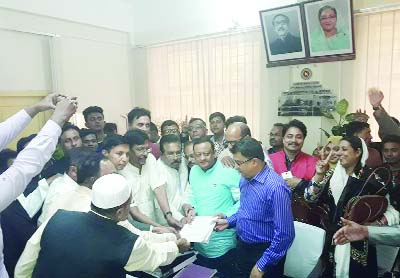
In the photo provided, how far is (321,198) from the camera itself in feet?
6.91

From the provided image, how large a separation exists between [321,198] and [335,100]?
92.9 inches

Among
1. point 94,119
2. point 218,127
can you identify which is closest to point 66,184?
point 94,119

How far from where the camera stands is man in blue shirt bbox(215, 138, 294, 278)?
5.74 ft

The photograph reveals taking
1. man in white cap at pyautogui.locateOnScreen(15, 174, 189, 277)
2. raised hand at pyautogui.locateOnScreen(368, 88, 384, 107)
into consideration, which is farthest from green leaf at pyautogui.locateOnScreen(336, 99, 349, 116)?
man in white cap at pyautogui.locateOnScreen(15, 174, 189, 277)

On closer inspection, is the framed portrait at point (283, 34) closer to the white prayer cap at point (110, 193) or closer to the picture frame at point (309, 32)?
the picture frame at point (309, 32)

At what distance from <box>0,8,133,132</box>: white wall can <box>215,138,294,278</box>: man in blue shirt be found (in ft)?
11.9

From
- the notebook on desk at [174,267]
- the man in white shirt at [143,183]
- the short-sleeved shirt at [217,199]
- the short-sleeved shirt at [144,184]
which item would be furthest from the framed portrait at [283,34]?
the notebook on desk at [174,267]

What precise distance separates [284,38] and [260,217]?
3.06 meters

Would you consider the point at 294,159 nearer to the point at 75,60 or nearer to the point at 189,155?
the point at 189,155

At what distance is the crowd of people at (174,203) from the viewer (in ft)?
4.15

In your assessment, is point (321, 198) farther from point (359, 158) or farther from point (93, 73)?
point (93, 73)

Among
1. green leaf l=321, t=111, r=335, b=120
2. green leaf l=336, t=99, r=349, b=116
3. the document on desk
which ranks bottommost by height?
the document on desk

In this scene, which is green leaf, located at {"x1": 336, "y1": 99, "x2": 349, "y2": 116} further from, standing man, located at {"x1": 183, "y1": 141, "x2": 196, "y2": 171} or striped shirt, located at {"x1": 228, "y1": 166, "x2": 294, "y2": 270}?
striped shirt, located at {"x1": 228, "y1": 166, "x2": 294, "y2": 270}

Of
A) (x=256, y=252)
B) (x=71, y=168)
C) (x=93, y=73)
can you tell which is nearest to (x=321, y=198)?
(x=256, y=252)
